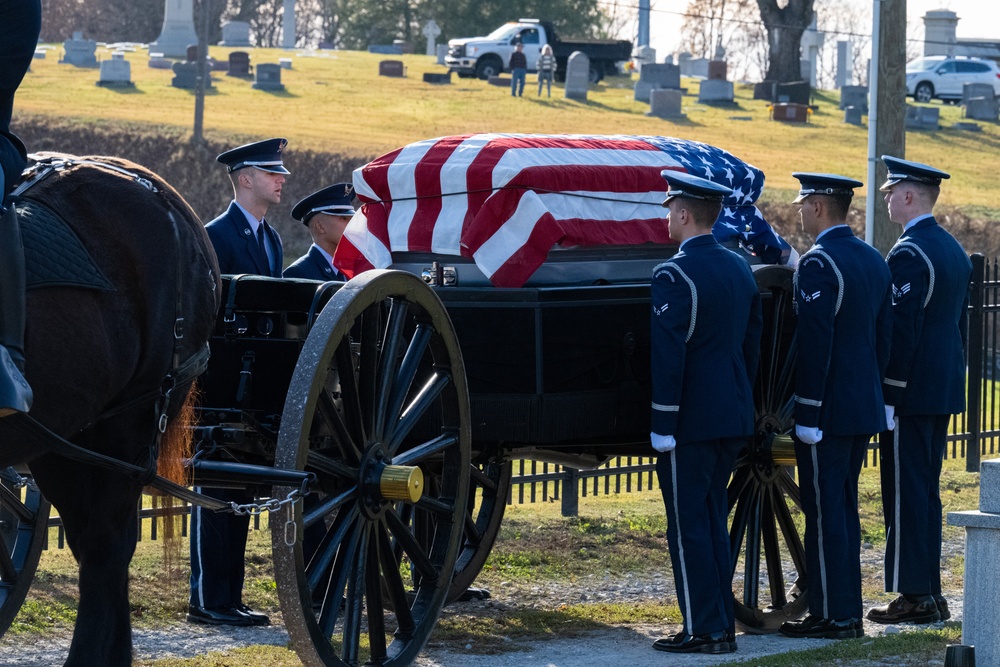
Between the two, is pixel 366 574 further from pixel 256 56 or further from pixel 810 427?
pixel 256 56

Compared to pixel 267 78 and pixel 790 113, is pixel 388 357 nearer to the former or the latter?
pixel 790 113

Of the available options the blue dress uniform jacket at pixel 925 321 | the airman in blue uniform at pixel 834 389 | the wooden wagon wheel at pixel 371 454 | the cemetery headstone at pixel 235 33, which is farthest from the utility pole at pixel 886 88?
the cemetery headstone at pixel 235 33

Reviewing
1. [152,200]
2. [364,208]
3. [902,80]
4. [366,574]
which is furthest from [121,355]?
[902,80]

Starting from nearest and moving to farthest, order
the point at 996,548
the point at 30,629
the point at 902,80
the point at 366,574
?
the point at 366,574
the point at 996,548
the point at 30,629
the point at 902,80

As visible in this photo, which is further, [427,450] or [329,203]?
[329,203]

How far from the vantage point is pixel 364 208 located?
5.91 meters

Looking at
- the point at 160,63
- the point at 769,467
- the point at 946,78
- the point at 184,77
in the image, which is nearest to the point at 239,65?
the point at 160,63

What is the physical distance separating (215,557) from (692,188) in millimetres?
2545

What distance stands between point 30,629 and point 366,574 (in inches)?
75.7

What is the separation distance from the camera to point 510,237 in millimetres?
5352

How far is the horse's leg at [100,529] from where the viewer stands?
4.37 m

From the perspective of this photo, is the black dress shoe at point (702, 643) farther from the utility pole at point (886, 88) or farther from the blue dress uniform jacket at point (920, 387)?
the utility pole at point (886, 88)

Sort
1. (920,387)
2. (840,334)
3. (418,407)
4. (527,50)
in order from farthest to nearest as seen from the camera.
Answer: (527,50) → (920,387) → (840,334) → (418,407)

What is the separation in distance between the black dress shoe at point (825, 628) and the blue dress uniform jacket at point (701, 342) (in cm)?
104
